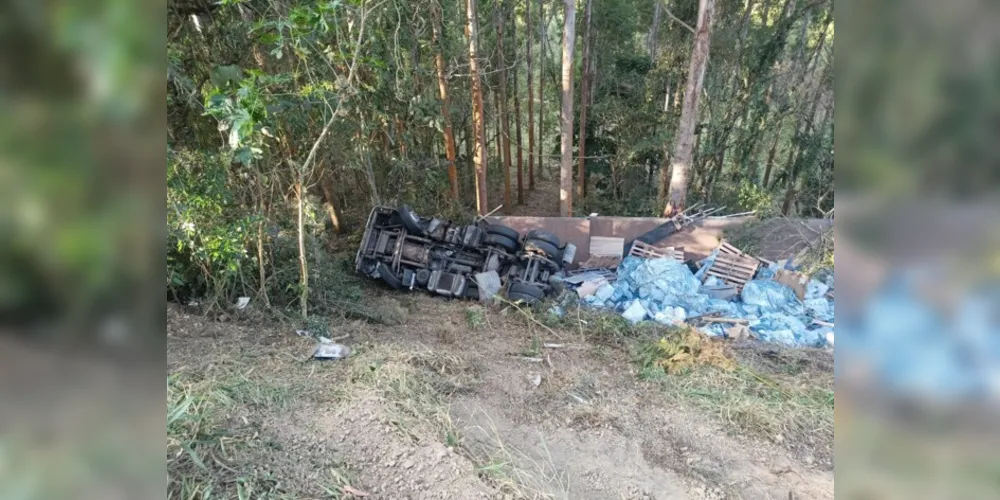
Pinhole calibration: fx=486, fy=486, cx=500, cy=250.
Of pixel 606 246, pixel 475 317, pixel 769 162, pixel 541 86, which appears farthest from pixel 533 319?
pixel 769 162

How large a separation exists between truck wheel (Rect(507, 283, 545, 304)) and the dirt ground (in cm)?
135

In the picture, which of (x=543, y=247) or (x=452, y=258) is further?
(x=543, y=247)

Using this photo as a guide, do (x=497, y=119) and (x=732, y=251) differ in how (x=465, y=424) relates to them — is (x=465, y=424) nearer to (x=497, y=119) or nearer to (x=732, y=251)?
(x=732, y=251)

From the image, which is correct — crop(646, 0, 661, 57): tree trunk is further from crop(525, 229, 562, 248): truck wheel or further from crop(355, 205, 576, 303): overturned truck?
crop(355, 205, 576, 303): overturned truck

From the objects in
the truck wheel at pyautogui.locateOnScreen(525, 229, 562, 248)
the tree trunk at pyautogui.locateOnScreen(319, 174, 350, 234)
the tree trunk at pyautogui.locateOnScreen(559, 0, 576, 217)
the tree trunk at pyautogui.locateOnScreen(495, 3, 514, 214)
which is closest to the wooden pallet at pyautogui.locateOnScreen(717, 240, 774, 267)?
the truck wheel at pyautogui.locateOnScreen(525, 229, 562, 248)

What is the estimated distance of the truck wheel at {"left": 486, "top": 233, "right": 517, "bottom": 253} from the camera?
7488 millimetres

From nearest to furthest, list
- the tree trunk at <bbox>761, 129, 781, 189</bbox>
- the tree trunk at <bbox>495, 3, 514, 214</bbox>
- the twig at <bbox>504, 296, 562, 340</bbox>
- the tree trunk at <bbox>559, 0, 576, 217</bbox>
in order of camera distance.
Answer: the twig at <bbox>504, 296, 562, 340</bbox>, the tree trunk at <bbox>559, 0, 576, 217</bbox>, the tree trunk at <bbox>495, 3, 514, 214</bbox>, the tree trunk at <bbox>761, 129, 781, 189</bbox>

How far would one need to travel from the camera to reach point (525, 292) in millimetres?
6824

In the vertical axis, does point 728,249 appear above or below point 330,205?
below

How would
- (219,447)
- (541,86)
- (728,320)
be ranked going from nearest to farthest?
1. (219,447)
2. (728,320)
3. (541,86)

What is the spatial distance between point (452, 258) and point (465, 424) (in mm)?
4033

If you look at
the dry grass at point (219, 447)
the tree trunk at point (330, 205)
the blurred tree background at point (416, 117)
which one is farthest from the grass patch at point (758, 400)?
the tree trunk at point (330, 205)
